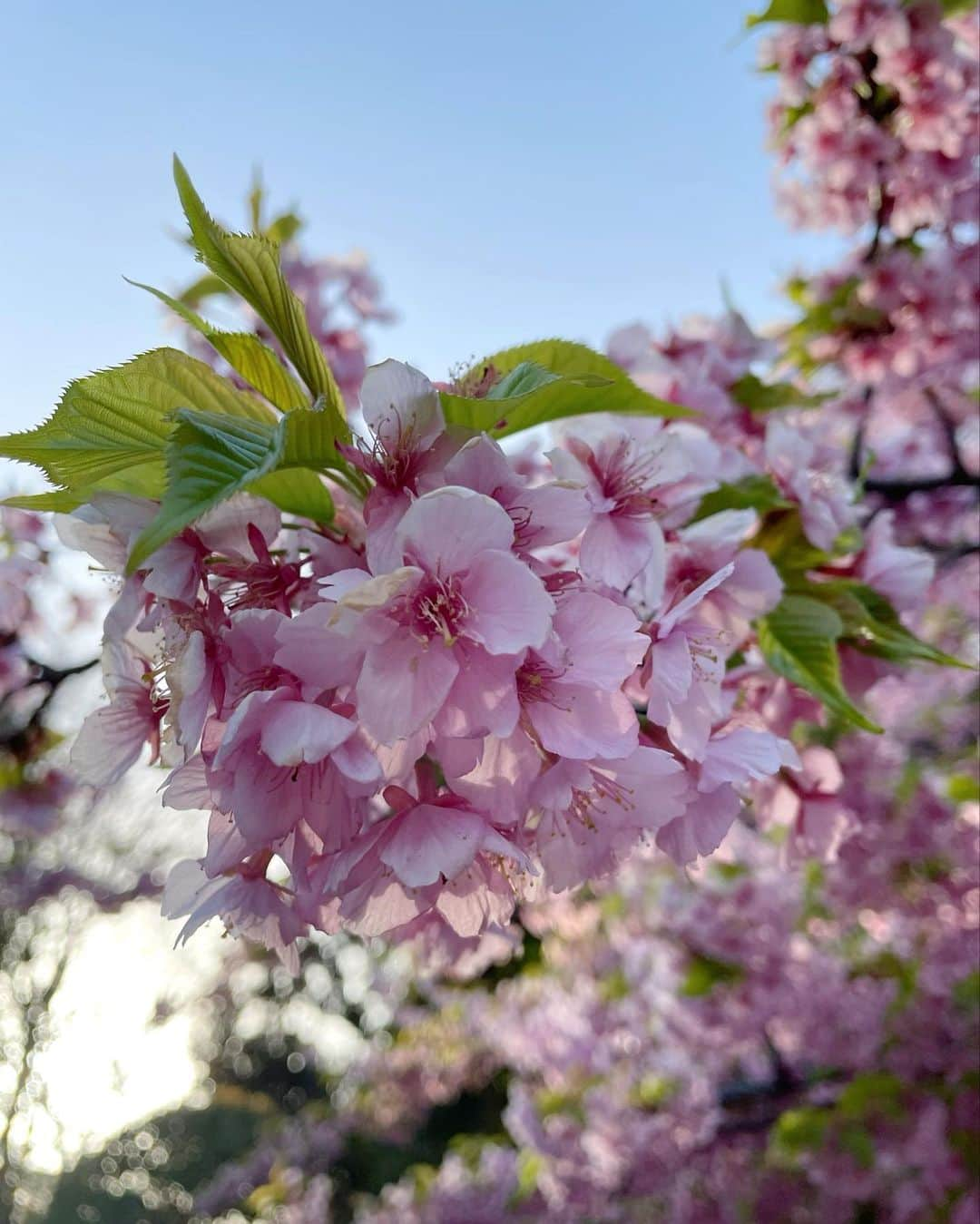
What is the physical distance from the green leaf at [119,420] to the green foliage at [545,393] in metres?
0.23

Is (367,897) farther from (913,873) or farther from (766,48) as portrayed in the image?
(913,873)

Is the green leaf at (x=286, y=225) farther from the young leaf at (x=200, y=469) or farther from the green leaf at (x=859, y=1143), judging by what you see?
the green leaf at (x=859, y=1143)

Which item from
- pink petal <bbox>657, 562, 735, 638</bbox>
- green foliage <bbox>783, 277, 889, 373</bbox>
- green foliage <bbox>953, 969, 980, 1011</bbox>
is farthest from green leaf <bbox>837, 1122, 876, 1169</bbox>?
pink petal <bbox>657, 562, 735, 638</bbox>

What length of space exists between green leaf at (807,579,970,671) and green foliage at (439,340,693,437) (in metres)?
0.45

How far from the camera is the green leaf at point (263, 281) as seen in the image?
0.71 metres

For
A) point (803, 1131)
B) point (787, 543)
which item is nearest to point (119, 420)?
point (787, 543)

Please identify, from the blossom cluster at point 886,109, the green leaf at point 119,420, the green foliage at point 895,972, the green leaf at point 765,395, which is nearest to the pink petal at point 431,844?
the green leaf at point 119,420

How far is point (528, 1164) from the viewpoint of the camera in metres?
4.52

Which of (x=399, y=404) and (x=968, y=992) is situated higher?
(x=399, y=404)

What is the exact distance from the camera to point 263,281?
755 mm

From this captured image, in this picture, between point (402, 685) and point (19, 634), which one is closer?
point (402, 685)

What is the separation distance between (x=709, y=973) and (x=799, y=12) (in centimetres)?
369

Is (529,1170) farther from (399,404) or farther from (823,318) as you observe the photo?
(399,404)

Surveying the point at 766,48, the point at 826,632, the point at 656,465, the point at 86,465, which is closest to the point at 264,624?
the point at 86,465
